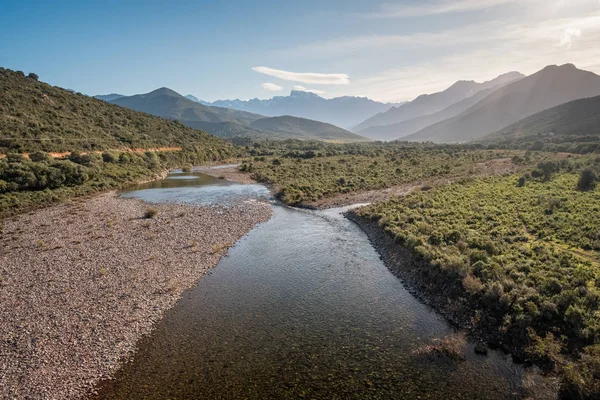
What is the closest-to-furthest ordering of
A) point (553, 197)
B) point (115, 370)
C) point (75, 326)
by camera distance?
point (115, 370) → point (75, 326) → point (553, 197)

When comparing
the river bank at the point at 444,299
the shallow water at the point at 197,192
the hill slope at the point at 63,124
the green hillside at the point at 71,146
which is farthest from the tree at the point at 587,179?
the hill slope at the point at 63,124

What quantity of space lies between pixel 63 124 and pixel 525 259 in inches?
4607

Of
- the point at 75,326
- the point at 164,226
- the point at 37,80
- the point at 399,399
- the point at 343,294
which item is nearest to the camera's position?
the point at 399,399

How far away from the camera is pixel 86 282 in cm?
2694

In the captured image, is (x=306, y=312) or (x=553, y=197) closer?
(x=306, y=312)

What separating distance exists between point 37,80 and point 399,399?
556ft

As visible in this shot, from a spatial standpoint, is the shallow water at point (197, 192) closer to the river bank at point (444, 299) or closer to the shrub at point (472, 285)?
the river bank at point (444, 299)

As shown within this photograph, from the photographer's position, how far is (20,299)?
24125 mm

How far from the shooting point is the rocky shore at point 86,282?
58.2 feet

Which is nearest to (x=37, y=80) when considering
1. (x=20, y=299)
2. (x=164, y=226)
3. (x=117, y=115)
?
(x=117, y=115)

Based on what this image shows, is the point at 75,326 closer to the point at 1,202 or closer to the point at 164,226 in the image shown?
the point at 164,226

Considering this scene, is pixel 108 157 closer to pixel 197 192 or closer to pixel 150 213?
pixel 197 192

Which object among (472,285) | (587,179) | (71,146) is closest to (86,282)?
(472,285)

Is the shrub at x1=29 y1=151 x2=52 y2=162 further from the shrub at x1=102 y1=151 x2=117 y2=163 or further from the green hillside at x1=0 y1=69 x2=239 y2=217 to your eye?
the shrub at x1=102 y1=151 x2=117 y2=163
